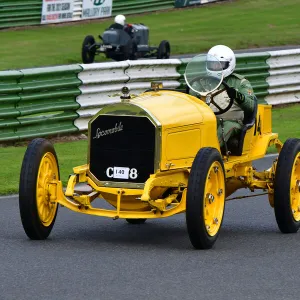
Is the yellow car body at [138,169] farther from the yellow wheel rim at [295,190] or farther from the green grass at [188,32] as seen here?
the green grass at [188,32]

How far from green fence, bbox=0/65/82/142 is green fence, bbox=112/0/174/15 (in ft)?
77.3

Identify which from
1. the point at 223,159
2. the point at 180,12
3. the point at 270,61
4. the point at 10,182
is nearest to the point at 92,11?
the point at 180,12

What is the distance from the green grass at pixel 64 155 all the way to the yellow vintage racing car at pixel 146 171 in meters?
2.74

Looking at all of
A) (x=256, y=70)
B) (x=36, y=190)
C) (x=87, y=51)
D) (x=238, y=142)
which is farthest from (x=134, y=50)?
(x=36, y=190)

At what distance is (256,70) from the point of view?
18.3 metres

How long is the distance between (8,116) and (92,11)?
23.7 meters

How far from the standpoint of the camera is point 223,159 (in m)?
9.29

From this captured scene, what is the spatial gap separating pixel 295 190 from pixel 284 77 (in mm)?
9580

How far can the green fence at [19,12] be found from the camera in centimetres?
3389

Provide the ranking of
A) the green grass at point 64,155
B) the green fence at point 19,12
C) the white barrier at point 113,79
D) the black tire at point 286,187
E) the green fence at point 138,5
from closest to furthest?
the black tire at point 286,187 < the green grass at point 64,155 < the white barrier at point 113,79 < the green fence at point 19,12 < the green fence at point 138,5

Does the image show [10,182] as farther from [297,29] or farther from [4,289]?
[297,29]

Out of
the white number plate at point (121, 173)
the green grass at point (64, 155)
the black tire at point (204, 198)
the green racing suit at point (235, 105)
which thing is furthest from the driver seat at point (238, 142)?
A: the green grass at point (64, 155)

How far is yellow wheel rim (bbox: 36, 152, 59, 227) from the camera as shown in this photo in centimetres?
859

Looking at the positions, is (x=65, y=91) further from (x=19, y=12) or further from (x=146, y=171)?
(x=19, y=12)
